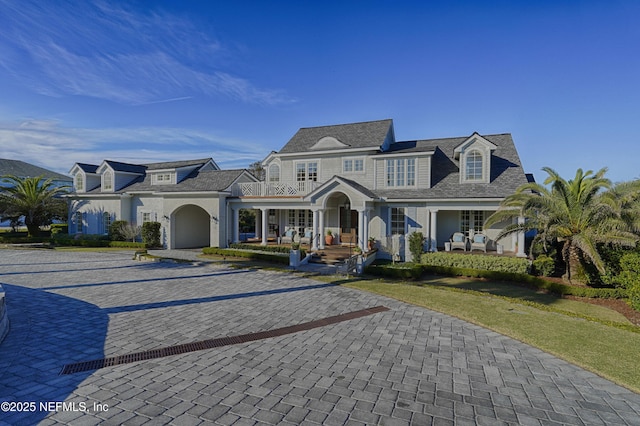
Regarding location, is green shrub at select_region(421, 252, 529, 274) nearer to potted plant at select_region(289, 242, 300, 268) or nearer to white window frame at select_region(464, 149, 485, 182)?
white window frame at select_region(464, 149, 485, 182)

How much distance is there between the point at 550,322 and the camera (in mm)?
9344

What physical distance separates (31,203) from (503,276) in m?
38.3

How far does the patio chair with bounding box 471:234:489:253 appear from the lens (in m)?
19.2

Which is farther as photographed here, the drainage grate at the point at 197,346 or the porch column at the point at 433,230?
the porch column at the point at 433,230

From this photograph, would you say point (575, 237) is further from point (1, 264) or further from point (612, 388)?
point (1, 264)

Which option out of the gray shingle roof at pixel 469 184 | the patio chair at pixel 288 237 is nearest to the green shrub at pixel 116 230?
the patio chair at pixel 288 237

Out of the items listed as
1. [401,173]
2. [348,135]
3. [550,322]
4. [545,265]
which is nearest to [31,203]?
[348,135]

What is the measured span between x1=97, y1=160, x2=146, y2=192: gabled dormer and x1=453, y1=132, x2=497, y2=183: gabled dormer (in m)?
28.0

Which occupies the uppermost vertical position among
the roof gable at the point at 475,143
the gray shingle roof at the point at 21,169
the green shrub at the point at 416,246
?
the gray shingle roof at the point at 21,169

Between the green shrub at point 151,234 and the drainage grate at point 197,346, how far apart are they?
67.9 feet

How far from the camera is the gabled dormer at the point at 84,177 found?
99.6ft

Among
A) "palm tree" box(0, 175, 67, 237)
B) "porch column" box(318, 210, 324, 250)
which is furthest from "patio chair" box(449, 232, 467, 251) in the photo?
"palm tree" box(0, 175, 67, 237)

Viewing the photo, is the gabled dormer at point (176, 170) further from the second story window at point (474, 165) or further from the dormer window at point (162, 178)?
the second story window at point (474, 165)

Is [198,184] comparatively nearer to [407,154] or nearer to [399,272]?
[407,154]
